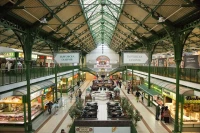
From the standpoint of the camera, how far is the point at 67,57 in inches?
549

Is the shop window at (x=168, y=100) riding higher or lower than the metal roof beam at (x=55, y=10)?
lower

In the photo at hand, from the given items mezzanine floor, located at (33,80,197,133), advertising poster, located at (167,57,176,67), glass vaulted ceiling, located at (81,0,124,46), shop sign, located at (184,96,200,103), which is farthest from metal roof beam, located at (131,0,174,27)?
mezzanine floor, located at (33,80,197,133)

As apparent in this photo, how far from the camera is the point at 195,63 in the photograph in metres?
11.9

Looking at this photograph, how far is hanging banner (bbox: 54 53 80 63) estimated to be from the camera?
13754 millimetres

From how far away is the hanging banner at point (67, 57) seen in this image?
13754 millimetres

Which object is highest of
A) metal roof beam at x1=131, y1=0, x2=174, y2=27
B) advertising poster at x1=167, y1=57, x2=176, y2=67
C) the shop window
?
metal roof beam at x1=131, y1=0, x2=174, y2=27

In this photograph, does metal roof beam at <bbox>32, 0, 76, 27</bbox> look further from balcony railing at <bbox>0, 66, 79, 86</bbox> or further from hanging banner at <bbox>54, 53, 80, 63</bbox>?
balcony railing at <bbox>0, 66, 79, 86</bbox>

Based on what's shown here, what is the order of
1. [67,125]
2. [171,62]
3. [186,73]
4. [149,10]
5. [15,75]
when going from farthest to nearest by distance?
[171,62], [149,10], [67,125], [186,73], [15,75]

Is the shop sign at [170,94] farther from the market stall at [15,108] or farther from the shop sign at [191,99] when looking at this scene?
the market stall at [15,108]

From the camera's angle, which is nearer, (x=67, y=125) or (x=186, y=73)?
(x=186, y=73)

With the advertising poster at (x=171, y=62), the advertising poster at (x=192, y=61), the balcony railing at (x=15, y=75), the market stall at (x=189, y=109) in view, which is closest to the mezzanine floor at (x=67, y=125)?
the market stall at (x=189, y=109)

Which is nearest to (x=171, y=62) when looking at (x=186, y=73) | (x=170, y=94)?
(x=170, y=94)

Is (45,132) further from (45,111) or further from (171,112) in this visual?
(171,112)

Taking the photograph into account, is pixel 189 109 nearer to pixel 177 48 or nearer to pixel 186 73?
pixel 186 73
